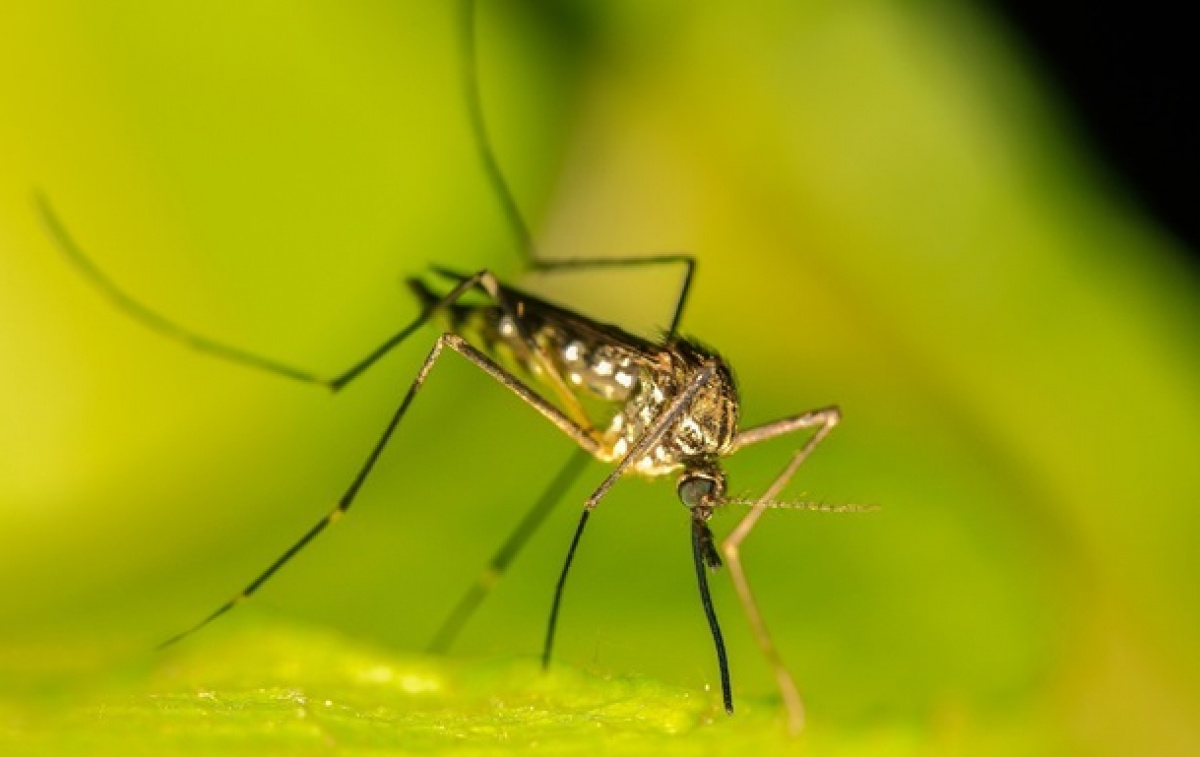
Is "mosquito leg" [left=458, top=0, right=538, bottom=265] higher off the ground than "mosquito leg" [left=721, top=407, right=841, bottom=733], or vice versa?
"mosquito leg" [left=458, top=0, right=538, bottom=265]

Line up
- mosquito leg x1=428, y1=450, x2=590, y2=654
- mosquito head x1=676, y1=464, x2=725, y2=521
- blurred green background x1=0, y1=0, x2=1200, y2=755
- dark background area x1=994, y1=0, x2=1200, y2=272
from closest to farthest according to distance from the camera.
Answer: mosquito leg x1=428, y1=450, x2=590, y2=654, blurred green background x1=0, y1=0, x2=1200, y2=755, mosquito head x1=676, y1=464, x2=725, y2=521, dark background area x1=994, y1=0, x2=1200, y2=272

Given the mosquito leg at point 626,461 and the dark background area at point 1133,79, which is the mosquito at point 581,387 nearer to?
the mosquito leg at point 626,461

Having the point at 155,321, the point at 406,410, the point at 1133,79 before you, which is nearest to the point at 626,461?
the point at 406,410

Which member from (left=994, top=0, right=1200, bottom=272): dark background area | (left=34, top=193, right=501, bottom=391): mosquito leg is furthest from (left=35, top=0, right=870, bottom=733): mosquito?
(left=994, top=0, right=1200, bottom=272): dark background area

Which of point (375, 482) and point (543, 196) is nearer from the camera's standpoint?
point (375, 482)

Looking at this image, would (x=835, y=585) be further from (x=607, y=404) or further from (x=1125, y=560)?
(x=607, y=404)

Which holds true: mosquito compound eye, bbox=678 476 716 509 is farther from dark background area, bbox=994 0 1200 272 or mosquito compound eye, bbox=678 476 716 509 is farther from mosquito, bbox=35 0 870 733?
dark background area, bbox=994 0 1200 272

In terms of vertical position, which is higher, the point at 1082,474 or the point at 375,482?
the point at 1082,474

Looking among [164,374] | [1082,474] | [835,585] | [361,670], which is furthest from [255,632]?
[1082,474]

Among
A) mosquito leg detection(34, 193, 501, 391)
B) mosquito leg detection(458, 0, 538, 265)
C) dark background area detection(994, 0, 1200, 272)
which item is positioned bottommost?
mosquito leg detection(34, 193, 501, 391)
